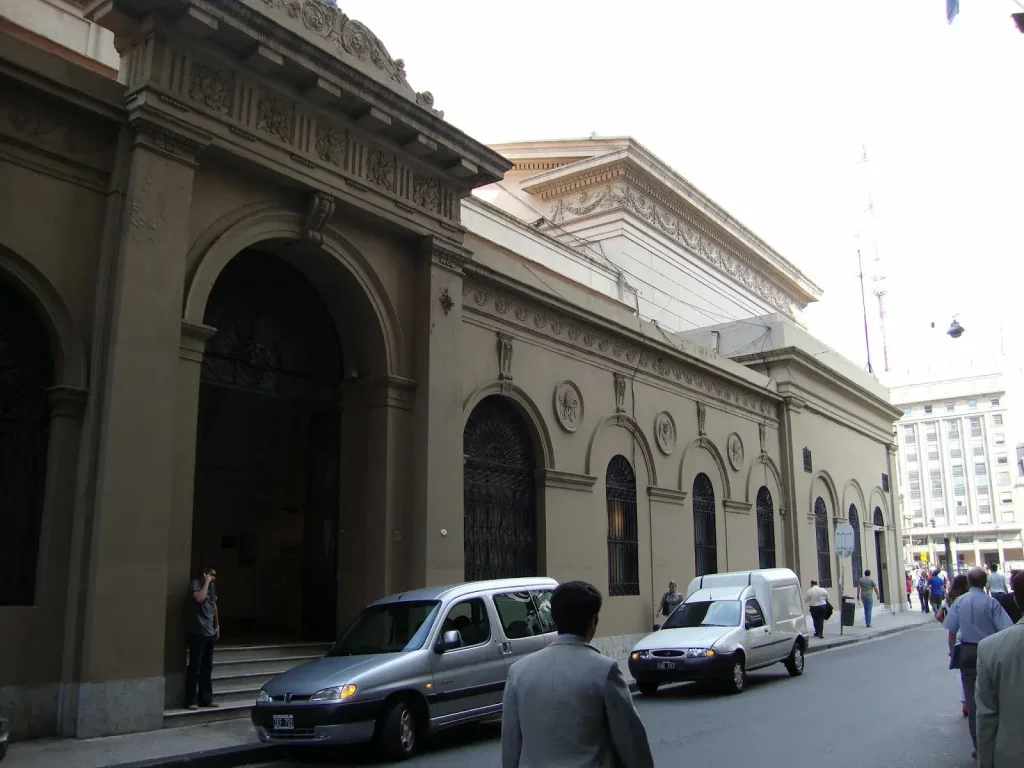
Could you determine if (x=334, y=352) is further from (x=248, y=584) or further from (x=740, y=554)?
(x=740, y=554)

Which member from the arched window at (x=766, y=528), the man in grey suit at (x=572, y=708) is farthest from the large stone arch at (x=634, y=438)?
the man in grey suit at (x=572, y=708)

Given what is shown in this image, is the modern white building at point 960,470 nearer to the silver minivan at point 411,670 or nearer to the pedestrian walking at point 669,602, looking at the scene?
the pedestrian walking at point 669,602

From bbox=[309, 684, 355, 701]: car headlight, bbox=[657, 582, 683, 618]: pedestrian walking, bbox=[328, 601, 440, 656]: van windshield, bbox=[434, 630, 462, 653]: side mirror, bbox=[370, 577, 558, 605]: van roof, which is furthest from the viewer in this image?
bbox=[657, 582, 683, 618]: pedestrian walking

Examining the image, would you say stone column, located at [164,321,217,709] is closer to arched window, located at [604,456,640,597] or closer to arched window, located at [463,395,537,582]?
arched window, located at [463,395,537,582]

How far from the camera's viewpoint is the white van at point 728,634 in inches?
522

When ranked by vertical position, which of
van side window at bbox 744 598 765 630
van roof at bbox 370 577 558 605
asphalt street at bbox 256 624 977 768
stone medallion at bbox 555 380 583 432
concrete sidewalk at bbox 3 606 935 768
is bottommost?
asphalt street at bbox 256 624 977 768

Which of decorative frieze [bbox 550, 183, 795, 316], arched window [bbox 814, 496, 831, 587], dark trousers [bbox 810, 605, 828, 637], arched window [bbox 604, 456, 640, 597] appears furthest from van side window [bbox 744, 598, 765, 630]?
decorative frieze [bbox 550, 183, 795, 316]

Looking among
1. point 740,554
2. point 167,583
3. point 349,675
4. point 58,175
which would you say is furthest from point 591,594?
point 740,554

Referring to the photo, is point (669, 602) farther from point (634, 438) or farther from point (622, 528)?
point (634, 438)

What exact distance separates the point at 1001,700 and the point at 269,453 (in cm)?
1513

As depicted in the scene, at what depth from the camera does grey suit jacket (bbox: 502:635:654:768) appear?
11.3 feet

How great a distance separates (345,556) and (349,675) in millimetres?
5115

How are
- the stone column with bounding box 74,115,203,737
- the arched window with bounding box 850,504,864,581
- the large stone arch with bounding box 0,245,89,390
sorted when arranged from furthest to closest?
the arched window with bounding box 850,504,864,581 < the large stone arch with bounding box 0,245,89,390 < the stone column with bounding box 74,115,203,737

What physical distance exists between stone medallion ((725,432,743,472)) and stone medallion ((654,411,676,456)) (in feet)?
10.6
